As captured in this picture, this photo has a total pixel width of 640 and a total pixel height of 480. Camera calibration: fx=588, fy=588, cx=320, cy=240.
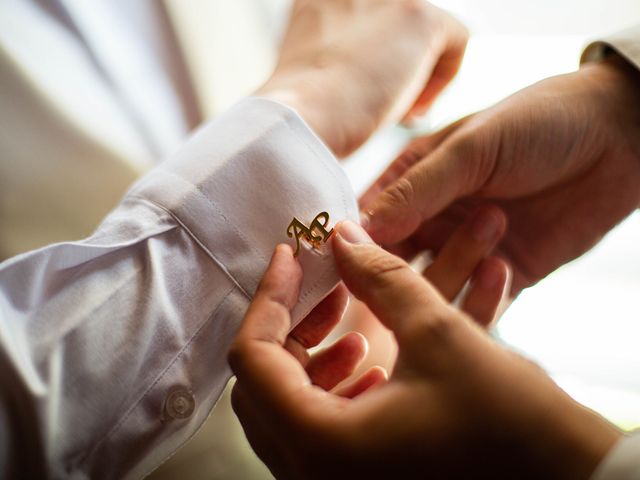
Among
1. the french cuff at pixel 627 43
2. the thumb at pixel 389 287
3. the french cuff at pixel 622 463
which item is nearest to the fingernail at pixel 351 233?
the thumb at pixel 389 287

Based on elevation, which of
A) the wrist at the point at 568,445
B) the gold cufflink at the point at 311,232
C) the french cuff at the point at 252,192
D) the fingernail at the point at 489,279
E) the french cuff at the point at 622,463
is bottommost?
the fingernail at the point at 489,279

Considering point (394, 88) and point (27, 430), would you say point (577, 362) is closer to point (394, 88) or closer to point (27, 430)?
point (394, 88)

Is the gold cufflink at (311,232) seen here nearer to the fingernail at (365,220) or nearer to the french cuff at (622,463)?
the fingernail at (365,220)

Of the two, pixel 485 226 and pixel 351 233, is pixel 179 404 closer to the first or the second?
pixel 351 233

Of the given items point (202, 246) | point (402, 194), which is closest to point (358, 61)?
point (402, 194)

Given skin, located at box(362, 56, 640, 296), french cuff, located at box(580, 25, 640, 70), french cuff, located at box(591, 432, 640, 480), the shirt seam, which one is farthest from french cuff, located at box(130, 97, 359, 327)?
french cuff, located at box(580, 25, 640, 70)

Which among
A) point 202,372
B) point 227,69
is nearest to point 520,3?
point 227,69
